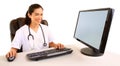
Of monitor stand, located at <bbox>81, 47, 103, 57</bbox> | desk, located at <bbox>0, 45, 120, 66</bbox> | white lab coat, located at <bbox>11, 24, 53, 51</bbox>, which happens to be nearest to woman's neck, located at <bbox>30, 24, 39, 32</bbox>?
white lab coat, located at <bbox>11, 24, 53, 51</bbox>

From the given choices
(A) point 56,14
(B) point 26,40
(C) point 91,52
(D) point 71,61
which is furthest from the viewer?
(A) point 56,14

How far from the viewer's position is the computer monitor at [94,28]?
114 centimetres

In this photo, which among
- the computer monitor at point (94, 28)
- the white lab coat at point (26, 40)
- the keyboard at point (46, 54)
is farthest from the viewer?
the white lab coat at point (26, 40)

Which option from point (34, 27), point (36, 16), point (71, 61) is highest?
point (36, 16)

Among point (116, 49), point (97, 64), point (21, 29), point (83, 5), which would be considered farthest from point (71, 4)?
point (97, 64)

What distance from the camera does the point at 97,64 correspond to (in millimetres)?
1188

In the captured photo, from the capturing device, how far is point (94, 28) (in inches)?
50.6

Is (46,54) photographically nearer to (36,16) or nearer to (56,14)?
(36,16)

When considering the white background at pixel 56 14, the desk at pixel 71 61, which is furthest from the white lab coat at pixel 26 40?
the white background at pixel 56 14

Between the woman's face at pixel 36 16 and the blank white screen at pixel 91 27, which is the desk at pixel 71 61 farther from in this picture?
the woman's face at pixel 36 16

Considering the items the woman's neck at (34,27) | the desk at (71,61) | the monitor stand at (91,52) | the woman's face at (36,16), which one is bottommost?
the desk at (71,61)

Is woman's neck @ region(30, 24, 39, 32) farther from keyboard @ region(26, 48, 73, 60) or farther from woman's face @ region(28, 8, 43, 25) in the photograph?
keyboard @ region(26, 48, 73, 60)

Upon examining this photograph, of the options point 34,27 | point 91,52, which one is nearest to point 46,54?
point 91,52

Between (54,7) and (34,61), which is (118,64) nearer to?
(34,61)
